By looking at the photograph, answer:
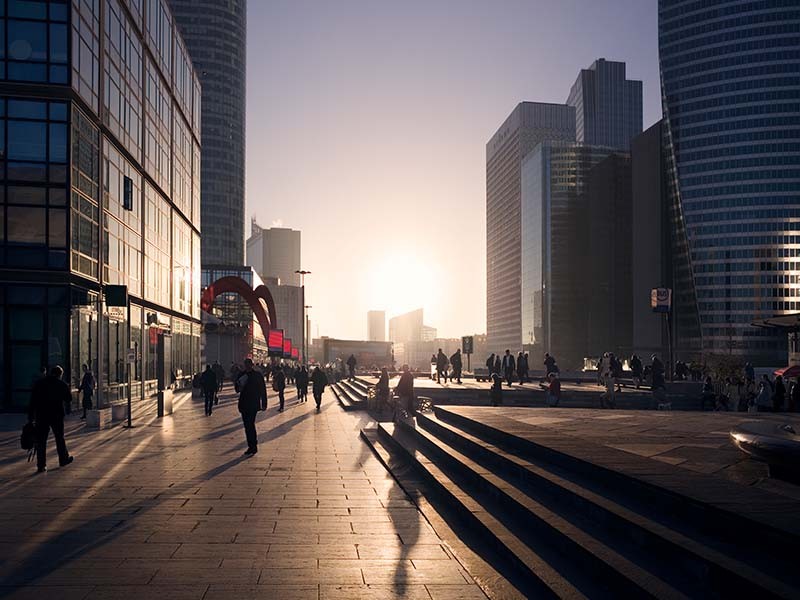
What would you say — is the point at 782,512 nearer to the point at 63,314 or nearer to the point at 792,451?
the point at 792,451

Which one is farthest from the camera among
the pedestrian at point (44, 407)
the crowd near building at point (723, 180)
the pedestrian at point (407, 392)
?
the crowd near building at point (723, 180)

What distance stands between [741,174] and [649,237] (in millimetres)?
24143

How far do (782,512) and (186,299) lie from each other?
50.2 meters

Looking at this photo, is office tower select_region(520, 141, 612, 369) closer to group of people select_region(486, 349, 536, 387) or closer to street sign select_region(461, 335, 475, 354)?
street sign select_region(461, 335, 475, 354)

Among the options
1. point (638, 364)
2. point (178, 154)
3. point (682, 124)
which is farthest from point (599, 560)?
point (682, 124)

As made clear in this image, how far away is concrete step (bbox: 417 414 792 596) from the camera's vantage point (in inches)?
191

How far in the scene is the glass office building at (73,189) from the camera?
2700cm

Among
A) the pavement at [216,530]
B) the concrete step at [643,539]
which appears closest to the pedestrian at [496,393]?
the pavement at [216,530]

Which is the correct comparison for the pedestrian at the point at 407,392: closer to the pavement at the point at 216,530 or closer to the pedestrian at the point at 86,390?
the pavement at the point at 216,530

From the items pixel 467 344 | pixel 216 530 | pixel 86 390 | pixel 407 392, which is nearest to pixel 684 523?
pixel 216 530

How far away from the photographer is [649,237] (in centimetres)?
14438

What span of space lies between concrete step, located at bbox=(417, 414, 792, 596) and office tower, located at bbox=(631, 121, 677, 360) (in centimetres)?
13467

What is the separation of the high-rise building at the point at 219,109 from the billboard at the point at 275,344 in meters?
76.3

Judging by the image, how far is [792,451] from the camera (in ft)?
23.4
